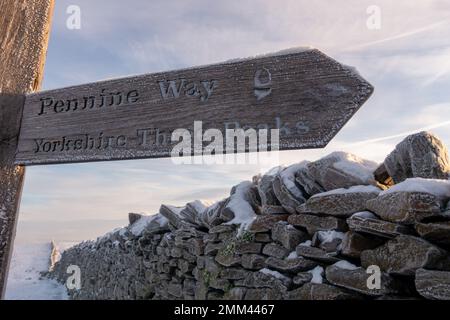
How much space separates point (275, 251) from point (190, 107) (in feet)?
8.07

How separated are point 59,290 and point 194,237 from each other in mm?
11780

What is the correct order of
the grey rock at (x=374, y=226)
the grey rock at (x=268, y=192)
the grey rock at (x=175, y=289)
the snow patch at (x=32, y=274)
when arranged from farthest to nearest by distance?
the snow patch at (x=32, y=274) < the grey rock at (x=175, y=289) < the grey rock at (x=268, y=192) < the grey rock at (x=374, y=226)

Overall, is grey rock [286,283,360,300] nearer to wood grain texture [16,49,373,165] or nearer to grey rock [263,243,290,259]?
grey rock [263,243,290,259]

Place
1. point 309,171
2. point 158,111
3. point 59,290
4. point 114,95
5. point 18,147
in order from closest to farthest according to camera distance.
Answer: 1. point 158,111
2. point 114,95
3. point 18,147
4. point 309,171
5. point 59,290

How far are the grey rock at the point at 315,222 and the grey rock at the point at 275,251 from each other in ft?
0.95

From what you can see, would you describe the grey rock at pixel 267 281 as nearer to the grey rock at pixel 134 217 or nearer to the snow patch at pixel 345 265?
the snow patch at pixel 345 265

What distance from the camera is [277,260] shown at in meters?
3.41

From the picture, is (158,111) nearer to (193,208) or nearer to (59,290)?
(193,208)

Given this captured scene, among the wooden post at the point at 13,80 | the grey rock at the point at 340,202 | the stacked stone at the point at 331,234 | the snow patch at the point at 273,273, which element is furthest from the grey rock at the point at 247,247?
the wooden post at the point at 13,80

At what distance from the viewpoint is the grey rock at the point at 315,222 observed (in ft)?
9.58

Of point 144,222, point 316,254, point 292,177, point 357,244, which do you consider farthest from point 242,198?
point 144,222

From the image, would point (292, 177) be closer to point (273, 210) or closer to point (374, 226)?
point (273, 210)

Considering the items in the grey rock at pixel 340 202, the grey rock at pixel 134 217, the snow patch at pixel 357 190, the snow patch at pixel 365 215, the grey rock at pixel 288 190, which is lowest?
the snow patch at pixel 365 215
